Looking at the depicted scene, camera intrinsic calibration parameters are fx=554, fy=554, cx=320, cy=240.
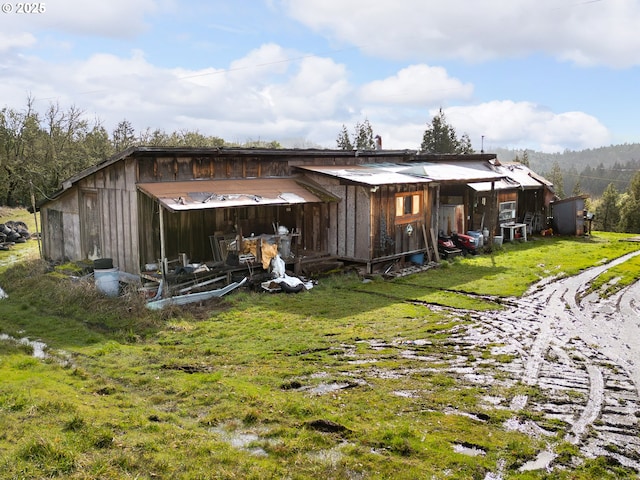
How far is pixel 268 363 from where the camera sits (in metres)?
9.30

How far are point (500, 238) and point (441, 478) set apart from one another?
18.9 meters

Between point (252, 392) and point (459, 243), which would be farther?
point (459, 243)

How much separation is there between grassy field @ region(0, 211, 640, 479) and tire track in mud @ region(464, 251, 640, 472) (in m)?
0.48

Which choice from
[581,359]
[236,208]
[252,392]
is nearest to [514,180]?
[236,208]

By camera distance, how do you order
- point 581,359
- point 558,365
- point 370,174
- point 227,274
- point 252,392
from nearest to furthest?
point 252,392 → point 558,365 → point 581,359 → point 227,274 → point 370,174

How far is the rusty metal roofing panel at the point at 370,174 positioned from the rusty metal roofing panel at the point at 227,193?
1049 mm

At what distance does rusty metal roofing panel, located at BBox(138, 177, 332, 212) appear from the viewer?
13578mm

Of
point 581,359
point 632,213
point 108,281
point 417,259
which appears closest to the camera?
point 581,359

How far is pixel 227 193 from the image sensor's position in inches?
587

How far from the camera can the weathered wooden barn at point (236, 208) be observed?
1453 centimetres

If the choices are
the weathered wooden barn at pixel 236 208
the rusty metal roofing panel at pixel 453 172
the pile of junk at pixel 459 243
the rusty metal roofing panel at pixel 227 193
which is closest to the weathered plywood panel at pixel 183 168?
the weathered wooden barn at pixel 236 208

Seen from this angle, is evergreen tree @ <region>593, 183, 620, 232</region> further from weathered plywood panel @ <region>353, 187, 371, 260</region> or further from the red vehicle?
weathered plywood panel @ <region>353, 187, 371, 260</region>

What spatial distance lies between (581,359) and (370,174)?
32.4 ft

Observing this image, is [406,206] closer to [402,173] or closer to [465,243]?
[402,173]
